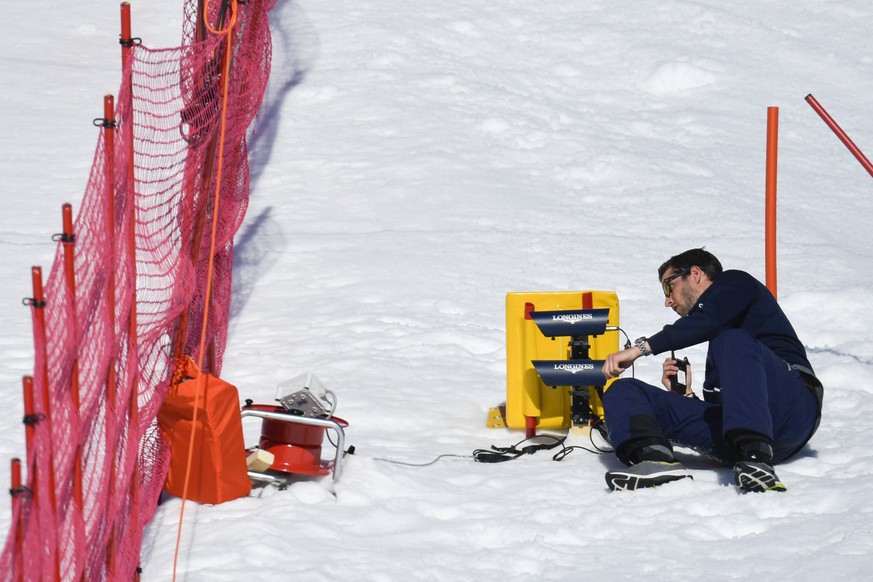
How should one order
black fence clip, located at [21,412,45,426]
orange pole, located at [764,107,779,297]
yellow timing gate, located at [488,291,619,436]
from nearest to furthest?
black fence clip, located at [21,412,45,426], yellow timing gate, located at [488,291,619,436], orange pole, located at [764,107,779,297]

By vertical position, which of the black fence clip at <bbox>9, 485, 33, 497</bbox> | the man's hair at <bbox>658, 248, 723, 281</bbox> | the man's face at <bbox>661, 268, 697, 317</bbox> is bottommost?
the black fence clip at <bbox>9, 485, 33, 497</bbox>

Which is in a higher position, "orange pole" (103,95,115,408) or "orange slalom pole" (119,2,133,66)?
"orange slalom pole" (119,2,133,66)

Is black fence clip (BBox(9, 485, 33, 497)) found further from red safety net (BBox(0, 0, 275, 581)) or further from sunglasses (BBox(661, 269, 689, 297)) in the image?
sunglasses (BBox(661, 269, 689, 297))

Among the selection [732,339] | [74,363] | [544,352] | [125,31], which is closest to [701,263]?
[732,339]

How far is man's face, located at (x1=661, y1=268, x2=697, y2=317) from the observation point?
5219 millimetres

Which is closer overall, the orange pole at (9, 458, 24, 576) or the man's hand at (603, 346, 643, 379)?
the orange pole at (9, 458, 24, 576)

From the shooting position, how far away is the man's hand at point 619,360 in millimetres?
4984

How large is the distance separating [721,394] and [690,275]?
59 centimetres

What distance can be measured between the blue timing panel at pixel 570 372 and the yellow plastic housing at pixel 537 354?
0.26m

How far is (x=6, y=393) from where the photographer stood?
6035 mm

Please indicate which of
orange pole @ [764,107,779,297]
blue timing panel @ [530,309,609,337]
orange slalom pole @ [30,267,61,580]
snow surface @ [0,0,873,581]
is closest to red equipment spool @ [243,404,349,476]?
snow surface @ [0,0,873,581]

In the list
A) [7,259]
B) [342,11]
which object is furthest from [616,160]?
[7,259]

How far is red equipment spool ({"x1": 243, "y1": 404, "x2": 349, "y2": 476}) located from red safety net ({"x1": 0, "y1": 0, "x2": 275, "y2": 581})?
1.46ft

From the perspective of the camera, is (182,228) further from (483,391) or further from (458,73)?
(458,73)
